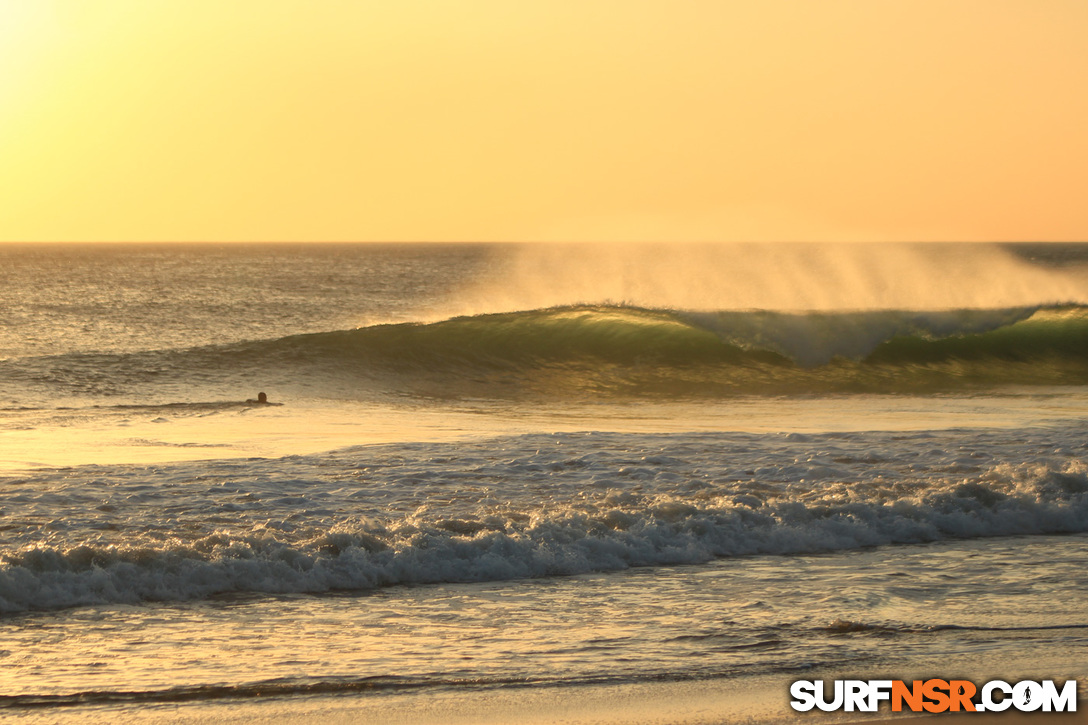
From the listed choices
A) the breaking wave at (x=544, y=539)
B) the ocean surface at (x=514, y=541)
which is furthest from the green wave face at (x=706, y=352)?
the breaking wave at (x=544, y=539)

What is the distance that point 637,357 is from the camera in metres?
20.8

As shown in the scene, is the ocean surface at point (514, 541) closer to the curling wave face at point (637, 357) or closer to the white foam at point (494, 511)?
the white foam at point (494, 511)

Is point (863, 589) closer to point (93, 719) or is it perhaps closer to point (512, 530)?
point (512, 530)

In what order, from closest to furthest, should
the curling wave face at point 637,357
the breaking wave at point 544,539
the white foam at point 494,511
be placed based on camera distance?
the breaking wave at point 544,539, the white foam at point 494,511, the curling wave face at point 637,357

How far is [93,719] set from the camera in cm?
409

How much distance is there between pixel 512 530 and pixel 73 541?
108 inches

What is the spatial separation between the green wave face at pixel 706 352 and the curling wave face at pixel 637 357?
0.04 metres

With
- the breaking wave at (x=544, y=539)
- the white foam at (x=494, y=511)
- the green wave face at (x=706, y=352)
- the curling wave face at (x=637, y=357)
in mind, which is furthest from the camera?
the green wave face at (x=706, y=352)

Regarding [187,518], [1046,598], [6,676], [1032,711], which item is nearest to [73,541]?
[187,518]

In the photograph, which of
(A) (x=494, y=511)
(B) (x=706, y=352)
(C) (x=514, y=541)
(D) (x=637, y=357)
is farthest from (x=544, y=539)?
(B) (x=706, y=352)

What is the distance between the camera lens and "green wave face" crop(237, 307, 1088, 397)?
1861 centimetres

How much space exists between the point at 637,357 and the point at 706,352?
140 centimetres

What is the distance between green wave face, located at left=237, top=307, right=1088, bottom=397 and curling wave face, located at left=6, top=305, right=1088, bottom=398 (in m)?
0.04

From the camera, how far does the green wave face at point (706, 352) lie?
61.1ft
